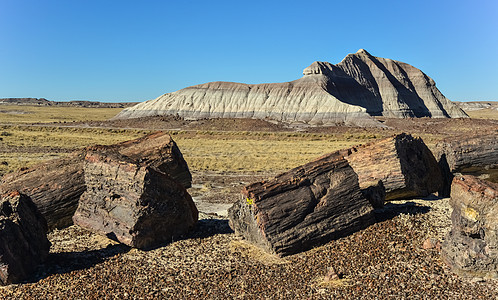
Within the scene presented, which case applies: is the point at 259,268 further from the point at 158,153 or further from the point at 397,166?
the point at 158,153

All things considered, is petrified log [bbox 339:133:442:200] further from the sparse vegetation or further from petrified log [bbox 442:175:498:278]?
the sparse vegetation

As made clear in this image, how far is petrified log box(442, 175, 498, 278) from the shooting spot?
875 cm

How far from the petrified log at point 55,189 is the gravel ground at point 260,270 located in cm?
149

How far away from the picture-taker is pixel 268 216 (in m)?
10.2

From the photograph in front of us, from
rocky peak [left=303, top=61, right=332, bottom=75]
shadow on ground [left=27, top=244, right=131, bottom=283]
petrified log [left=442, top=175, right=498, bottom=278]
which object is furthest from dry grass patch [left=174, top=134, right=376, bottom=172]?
rocky peak [left=303, top=61, right=332, bottom=75]

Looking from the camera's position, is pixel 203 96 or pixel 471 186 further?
pixel 203 96

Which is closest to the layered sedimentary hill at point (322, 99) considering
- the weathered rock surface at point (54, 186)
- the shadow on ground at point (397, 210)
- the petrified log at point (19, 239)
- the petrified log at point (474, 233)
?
the shadow on ground at point (397, 210)

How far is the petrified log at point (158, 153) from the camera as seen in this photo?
602 inches

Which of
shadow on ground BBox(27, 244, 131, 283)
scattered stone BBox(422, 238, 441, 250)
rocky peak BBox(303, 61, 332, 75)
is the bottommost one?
shadow on ground BBox(27, 244, 131, 283)

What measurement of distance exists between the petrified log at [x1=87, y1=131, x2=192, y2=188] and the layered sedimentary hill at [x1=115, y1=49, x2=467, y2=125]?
68.3 metres

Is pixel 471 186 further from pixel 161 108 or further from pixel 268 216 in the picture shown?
pixel 161 108

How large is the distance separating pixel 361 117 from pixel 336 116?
16.4 ft

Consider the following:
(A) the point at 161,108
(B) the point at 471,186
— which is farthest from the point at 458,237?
(A) the point at 161,108

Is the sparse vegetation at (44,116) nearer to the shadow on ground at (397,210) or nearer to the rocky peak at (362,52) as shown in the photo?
the rocky peak at (362,52)
